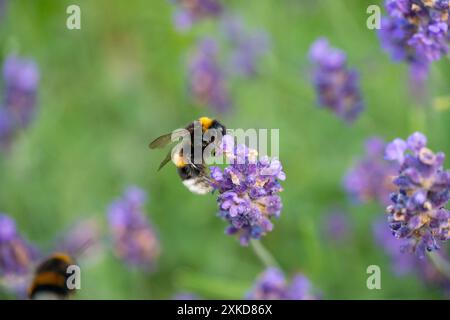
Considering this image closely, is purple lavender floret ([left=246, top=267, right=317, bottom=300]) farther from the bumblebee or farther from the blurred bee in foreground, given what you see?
the bumblebee

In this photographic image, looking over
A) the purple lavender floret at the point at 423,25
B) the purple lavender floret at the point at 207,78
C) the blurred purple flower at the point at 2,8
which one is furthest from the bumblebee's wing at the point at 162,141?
the blurred purple flower at the point at 2,8

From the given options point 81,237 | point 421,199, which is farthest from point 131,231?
point 421,199

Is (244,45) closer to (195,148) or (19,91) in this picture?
(19,91)

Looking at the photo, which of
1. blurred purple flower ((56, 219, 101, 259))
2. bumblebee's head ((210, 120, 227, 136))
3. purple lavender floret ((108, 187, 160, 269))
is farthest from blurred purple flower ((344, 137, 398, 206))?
blurred purple flower ((56, 219, 101, 259))

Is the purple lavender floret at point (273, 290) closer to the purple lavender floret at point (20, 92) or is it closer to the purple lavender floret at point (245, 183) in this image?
the purple lavender floret at point (245, 183)
